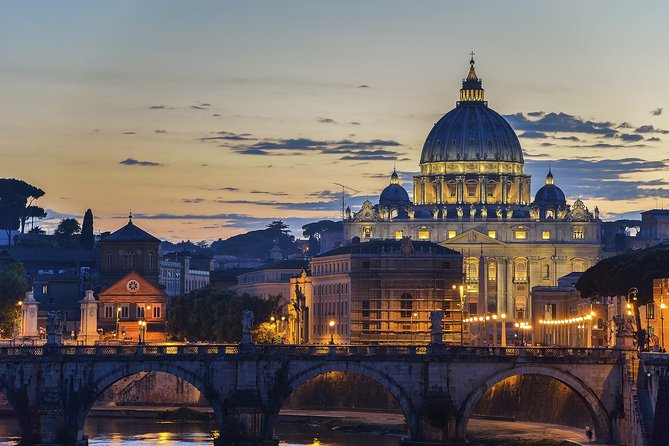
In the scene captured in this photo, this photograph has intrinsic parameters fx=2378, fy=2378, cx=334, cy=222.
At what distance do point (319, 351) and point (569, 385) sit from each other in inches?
477

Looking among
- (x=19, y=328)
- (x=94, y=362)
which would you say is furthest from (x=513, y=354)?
(x=19, y=328)

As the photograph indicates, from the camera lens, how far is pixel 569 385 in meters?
114

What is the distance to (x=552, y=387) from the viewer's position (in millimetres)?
129875

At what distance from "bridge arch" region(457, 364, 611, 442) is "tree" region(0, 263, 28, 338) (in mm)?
69741

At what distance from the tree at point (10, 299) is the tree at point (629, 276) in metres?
46.0

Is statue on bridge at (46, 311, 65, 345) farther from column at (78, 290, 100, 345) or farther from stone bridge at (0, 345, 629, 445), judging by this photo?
column at (78, 290, 100, 345)

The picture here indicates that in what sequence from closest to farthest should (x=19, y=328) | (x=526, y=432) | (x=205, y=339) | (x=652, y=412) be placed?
(x=652, y=412) < (x=526, y=432) < (x=19, y=328) < (x=205, y=339)

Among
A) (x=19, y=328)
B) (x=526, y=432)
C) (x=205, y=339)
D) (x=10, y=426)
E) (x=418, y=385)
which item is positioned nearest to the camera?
(x=418, y=385)

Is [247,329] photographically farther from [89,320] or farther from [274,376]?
[89,320]

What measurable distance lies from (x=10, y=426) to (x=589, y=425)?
112ft

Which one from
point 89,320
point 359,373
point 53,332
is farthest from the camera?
point 89,320

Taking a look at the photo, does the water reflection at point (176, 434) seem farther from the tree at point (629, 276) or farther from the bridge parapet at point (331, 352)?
the tree at point (629, 276)

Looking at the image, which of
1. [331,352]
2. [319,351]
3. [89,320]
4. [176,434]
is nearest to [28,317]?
[89,320]

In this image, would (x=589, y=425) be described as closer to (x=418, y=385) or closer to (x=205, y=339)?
(x=418, y=385)
